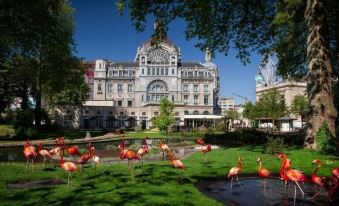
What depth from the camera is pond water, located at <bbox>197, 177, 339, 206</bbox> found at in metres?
8.51

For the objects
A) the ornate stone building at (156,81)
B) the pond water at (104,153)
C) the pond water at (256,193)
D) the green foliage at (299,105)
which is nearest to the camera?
the pond water at (256,193)

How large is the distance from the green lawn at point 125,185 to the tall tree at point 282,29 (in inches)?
206

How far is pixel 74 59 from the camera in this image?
144 ft

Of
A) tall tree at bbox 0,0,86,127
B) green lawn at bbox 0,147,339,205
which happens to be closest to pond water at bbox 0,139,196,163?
green lawn at bbox 0,147,339,205

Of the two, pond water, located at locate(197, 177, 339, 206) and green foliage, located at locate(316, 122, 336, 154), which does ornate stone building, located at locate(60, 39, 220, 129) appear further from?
pond water, located at locate(197, 177, 339, 206)

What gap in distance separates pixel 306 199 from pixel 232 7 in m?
18.8

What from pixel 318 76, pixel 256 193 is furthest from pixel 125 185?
pixel 318 76

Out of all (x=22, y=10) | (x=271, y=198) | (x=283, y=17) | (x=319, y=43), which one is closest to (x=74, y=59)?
(x=22, y=10)

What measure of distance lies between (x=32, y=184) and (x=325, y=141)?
45.6 feet

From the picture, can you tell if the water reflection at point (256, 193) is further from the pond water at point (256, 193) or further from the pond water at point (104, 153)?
the pond water at point (104, 153)

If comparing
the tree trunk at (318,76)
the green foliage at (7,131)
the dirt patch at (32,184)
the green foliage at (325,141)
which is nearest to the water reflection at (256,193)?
the dirt patch at (32,184)

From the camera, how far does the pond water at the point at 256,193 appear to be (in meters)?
8.51

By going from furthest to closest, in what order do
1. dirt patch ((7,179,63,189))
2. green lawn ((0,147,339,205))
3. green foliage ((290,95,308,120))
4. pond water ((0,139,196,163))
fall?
green foliage ((290,95,308,120)), pond water ((0,139,196,163)), dirt patch ((7,179,63,189)), green lawn ((0,147,339,205))

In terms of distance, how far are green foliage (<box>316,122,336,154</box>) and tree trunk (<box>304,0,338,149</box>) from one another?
0.40 metres
